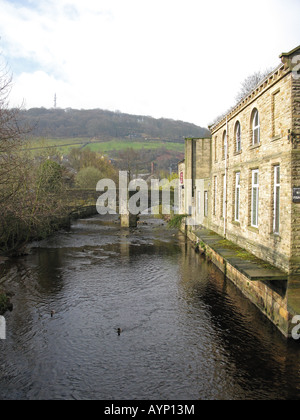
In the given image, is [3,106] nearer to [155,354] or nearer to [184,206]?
[155,354]

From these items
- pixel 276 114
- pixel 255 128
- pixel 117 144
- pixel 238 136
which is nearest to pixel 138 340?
pixel 276 114

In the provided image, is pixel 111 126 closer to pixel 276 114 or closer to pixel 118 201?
pixel 118 201

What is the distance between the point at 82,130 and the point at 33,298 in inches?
3213

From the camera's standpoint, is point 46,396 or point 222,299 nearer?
point 46,396

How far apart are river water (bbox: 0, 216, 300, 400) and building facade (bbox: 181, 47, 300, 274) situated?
209 centimetres

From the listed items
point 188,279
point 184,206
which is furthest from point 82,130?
point 188,279

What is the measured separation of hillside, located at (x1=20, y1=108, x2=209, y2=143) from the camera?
85.0 m

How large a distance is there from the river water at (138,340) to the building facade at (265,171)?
6.87ft

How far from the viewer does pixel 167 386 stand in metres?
6.68

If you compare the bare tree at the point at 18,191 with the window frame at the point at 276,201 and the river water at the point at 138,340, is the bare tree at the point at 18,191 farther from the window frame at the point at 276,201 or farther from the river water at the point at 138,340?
the window frame at the point at 276,201

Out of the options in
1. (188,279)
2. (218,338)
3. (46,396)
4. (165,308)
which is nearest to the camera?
(46,396)

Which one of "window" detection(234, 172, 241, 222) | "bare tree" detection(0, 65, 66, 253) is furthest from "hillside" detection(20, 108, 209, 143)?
"window" detection(234, 172, 241, 222)

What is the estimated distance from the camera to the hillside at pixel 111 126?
3346 inches

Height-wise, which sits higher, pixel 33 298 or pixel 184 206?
pixel 184 206
